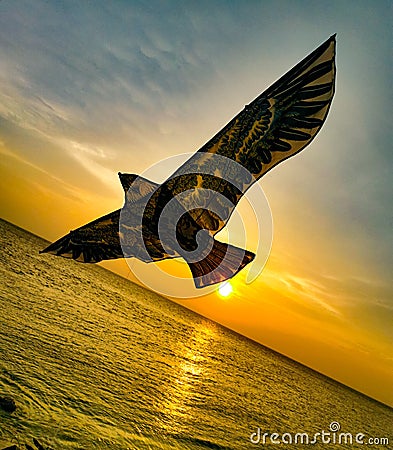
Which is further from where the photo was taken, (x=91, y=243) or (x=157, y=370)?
(x=157, y=370)

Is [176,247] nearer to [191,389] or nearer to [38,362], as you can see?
[38,362]

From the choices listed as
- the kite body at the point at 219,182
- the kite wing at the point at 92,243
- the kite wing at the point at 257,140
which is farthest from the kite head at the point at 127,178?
the kite wing at the point at 92,243

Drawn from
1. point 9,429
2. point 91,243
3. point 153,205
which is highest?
point 153,205

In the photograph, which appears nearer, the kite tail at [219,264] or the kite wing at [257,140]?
the kite wing at [257,140]

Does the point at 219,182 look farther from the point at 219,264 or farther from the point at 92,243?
the point at 92,243

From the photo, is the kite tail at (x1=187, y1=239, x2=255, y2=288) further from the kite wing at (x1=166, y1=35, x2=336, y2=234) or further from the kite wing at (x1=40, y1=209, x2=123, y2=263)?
the kite wing at (x1=40, y1=209, x2=123, y2=263)

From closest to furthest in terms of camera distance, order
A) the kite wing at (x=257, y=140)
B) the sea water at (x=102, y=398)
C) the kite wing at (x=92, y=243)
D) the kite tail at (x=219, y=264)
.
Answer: the kite wing at (x=257, y=140) → the kite tail at (x=219, y=264) → the kite wing at (x=92, y=243) → the sea water at (x=102, y=398)

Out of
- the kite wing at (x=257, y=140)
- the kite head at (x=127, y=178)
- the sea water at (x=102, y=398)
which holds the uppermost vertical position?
the kite wing at (x=257, y=140)

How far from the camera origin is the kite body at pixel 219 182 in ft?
7.59

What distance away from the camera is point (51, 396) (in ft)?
30.4

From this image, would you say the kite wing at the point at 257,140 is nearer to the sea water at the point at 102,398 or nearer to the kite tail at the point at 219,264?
the kite tail at the point at 219,264

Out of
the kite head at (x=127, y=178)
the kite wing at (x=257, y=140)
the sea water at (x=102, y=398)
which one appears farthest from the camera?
the sea water at (x=102, y=398)

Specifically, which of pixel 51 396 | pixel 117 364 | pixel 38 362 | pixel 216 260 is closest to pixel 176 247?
pixel 216 260

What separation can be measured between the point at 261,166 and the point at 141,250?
7.02ft
